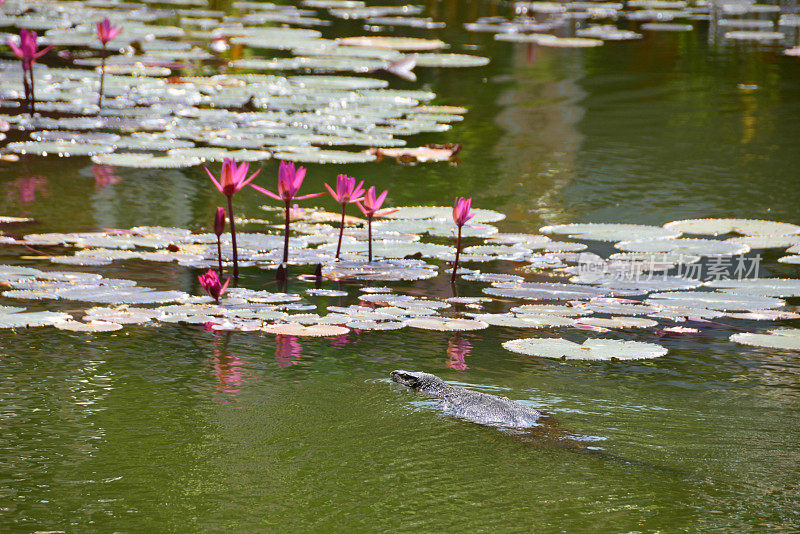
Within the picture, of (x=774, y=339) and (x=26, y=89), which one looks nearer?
(x=774, y=339)

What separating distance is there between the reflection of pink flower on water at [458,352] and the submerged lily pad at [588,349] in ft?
0.36

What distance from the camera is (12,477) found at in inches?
89.0

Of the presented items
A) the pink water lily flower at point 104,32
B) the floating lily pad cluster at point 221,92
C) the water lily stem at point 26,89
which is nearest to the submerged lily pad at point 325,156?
the floating lily pad cluster at point 221,92

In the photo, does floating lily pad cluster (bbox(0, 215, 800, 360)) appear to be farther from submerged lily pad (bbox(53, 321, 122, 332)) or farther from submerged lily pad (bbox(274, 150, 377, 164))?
submerged lily pad (bbox(274, 150, 377, 164))

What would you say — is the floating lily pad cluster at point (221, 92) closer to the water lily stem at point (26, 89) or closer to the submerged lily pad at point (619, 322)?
the water lily stem at point (26, 89)

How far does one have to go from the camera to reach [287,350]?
3.08m

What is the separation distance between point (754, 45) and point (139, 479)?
8.72m

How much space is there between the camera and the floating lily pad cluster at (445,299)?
3215 millimetres

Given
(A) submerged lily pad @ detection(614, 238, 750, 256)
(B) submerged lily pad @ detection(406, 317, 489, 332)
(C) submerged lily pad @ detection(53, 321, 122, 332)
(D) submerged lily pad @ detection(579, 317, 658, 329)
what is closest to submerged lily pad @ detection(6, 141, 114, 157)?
(C) submerged lily pad @ detection(53, 321, 122, 332)

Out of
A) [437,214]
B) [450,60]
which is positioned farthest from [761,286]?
[450,60]

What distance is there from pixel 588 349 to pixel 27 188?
2807 millimetres

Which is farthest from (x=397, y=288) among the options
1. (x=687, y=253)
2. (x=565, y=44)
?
(x=565, y=44)

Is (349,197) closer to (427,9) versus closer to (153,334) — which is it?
(153,334)

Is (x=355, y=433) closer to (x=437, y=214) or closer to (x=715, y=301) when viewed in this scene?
(x=715, y=301)
